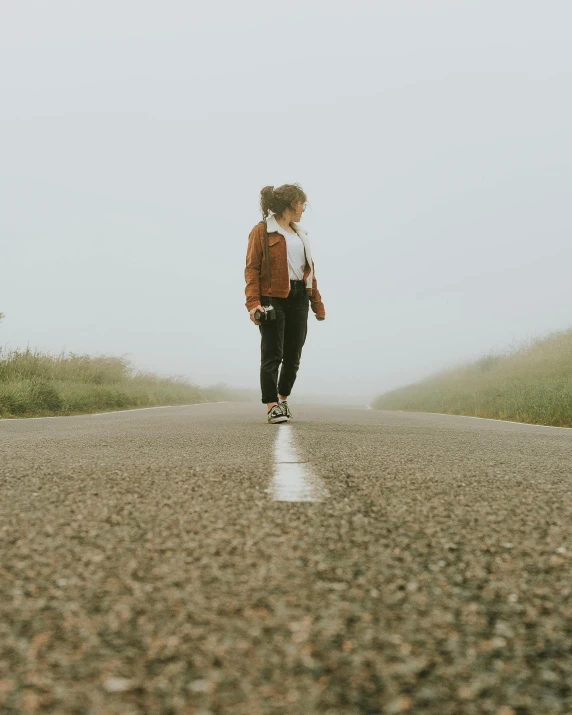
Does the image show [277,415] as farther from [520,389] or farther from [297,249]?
[520,389]

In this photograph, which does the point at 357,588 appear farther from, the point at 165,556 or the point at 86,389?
the point at 86,389

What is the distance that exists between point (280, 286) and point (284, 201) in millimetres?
823

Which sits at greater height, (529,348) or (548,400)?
(529,348)

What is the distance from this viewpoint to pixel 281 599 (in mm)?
1149

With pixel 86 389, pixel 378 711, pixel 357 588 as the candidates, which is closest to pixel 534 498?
pixel 357 588

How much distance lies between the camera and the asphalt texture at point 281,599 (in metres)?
0.87

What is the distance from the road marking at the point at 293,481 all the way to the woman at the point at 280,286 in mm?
2440

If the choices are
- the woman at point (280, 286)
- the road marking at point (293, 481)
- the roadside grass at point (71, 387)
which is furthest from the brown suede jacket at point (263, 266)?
the roadside grass at point (71, 387)

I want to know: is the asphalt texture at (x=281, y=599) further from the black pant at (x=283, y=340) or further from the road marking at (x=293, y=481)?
the black pant at (x=283, y=340)

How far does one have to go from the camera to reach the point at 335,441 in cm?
394

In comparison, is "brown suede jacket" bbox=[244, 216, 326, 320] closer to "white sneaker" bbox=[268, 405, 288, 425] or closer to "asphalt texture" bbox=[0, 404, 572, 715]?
"white sneaker" bbox=[268, 405, 288, 425]

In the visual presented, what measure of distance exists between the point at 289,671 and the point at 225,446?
273cm

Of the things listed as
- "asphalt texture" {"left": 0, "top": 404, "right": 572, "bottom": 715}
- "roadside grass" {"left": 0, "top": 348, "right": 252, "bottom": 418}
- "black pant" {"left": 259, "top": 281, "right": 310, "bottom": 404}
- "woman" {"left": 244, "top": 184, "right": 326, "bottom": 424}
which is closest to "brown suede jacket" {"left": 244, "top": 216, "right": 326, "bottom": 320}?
"woman" {"left": 244, "top": 184, "right": 326, "bottom": 424}

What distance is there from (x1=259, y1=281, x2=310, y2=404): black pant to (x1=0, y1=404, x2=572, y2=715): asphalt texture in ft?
11.1
